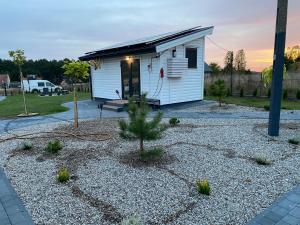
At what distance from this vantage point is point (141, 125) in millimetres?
3756

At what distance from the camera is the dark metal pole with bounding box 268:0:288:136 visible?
500 cm

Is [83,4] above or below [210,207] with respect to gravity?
above

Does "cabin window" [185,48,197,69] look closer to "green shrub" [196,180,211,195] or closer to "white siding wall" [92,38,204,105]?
"white siding wall" [92,38,204,105]

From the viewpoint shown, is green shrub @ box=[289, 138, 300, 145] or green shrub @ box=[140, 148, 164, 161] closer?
green shrub @ box=[140, 148, 164, 161]

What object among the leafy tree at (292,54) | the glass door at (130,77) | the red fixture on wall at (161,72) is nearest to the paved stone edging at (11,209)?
the red fixture on wall at (161,72)

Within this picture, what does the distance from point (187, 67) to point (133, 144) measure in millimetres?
6176

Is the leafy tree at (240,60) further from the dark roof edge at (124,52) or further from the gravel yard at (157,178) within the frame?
the gravel yard at (157,178)

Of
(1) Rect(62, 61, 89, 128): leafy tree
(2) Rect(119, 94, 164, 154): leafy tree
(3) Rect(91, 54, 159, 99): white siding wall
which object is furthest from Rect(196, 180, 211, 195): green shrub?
(3) Rect(91, 54, 159, 99): white siding wall

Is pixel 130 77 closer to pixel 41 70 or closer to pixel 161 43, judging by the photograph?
pixel 161 43

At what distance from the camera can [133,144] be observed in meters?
5.08

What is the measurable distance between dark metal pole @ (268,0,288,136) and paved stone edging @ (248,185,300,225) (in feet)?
9.59

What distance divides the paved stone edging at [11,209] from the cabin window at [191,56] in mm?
8735

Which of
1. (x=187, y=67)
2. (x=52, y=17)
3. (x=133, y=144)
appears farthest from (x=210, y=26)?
(x=52, y=17)

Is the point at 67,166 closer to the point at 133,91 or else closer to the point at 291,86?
the point at 133,91
